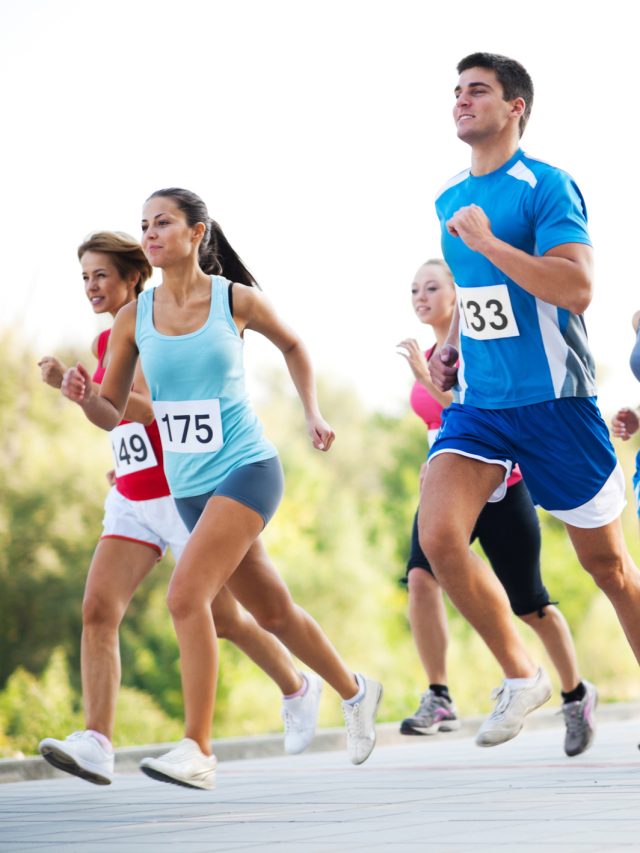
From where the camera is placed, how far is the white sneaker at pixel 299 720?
6.18 m

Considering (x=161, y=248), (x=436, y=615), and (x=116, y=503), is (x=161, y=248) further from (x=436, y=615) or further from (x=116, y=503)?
(x=436, y=615)

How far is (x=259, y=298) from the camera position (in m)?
5.79

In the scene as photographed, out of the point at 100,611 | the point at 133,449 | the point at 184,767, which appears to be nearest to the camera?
the point at 184,767

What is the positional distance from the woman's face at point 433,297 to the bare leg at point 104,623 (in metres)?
2.36

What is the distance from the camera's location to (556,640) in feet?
22.6

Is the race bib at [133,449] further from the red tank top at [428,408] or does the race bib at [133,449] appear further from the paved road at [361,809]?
the red tank top at [428,408]

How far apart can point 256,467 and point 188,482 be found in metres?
0.26

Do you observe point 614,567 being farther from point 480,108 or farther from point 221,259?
point 221,259

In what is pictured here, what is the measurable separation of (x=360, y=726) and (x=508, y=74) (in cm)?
266

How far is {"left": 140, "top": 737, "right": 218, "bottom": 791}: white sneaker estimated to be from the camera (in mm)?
4895

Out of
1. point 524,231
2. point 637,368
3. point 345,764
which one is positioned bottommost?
point 345,764

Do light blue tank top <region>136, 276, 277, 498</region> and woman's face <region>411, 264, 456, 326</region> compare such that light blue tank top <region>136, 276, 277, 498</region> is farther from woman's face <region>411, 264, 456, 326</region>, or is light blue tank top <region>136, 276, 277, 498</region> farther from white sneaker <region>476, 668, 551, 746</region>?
woman's face <region>411, 264, 456, 326</region>

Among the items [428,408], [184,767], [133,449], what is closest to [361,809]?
[184,767]

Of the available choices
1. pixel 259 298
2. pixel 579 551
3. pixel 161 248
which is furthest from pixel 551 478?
pixel 161 248
